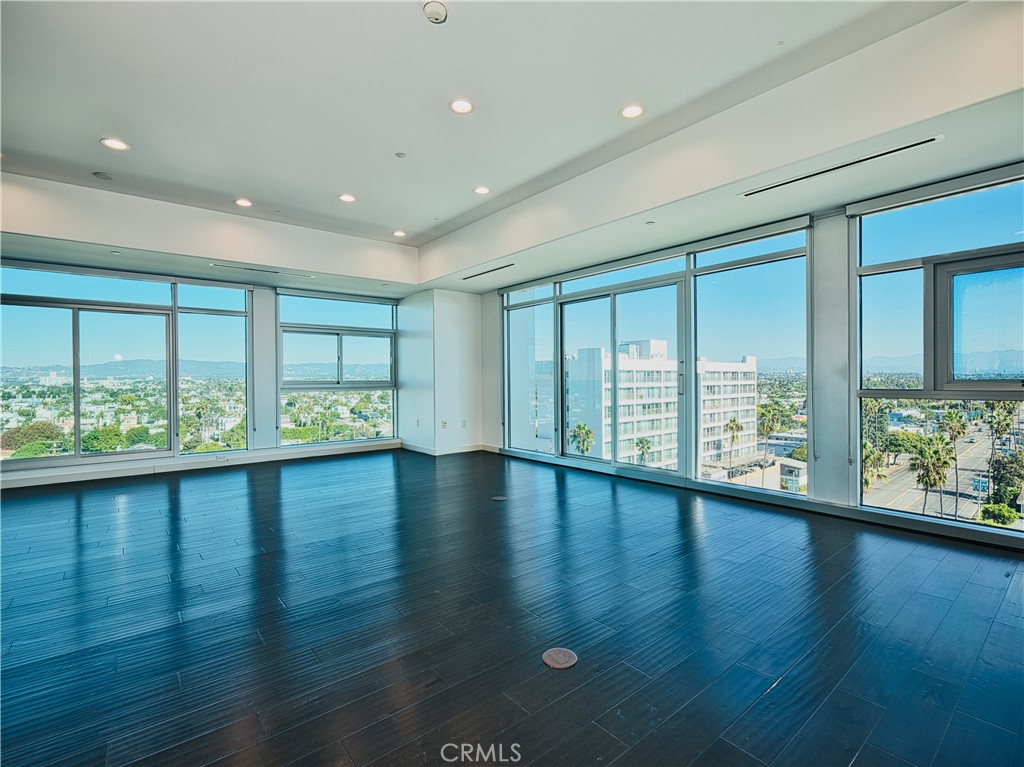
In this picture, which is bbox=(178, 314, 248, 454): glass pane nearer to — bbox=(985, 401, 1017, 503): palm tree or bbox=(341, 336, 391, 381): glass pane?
bbox=(341, 336, 391, 381): glass pane

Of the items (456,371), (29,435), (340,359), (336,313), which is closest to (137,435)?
(29,435)

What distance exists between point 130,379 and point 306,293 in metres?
2.76

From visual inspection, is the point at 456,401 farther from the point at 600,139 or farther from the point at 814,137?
the point at 814,137

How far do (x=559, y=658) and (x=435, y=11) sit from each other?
3.43m

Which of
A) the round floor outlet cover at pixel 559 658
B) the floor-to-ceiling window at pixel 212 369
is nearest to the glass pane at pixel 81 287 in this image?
the floor-to-ceiling window at pixel 212 369

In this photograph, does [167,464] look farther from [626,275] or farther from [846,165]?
[846,165]

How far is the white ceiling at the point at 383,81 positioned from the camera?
2.69m

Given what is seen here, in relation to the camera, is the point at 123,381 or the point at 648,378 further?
the point at 123,381

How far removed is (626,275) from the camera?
20.5 feet

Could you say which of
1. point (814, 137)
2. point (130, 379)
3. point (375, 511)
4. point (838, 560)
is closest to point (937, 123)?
point (814, 137)

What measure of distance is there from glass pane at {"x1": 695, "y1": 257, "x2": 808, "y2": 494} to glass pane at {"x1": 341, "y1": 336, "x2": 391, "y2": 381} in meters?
5.79

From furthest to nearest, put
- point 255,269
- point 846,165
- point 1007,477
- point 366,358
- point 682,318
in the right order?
point 366,358 → point 255,269 → point 682,318 → point 1007,477 → point 846,165

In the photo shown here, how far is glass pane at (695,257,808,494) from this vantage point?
4.70 meters

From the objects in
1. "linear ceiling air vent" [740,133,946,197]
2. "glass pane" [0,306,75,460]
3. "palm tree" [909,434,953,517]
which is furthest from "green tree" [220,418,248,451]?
"palm tree" [909,434,953,517]
